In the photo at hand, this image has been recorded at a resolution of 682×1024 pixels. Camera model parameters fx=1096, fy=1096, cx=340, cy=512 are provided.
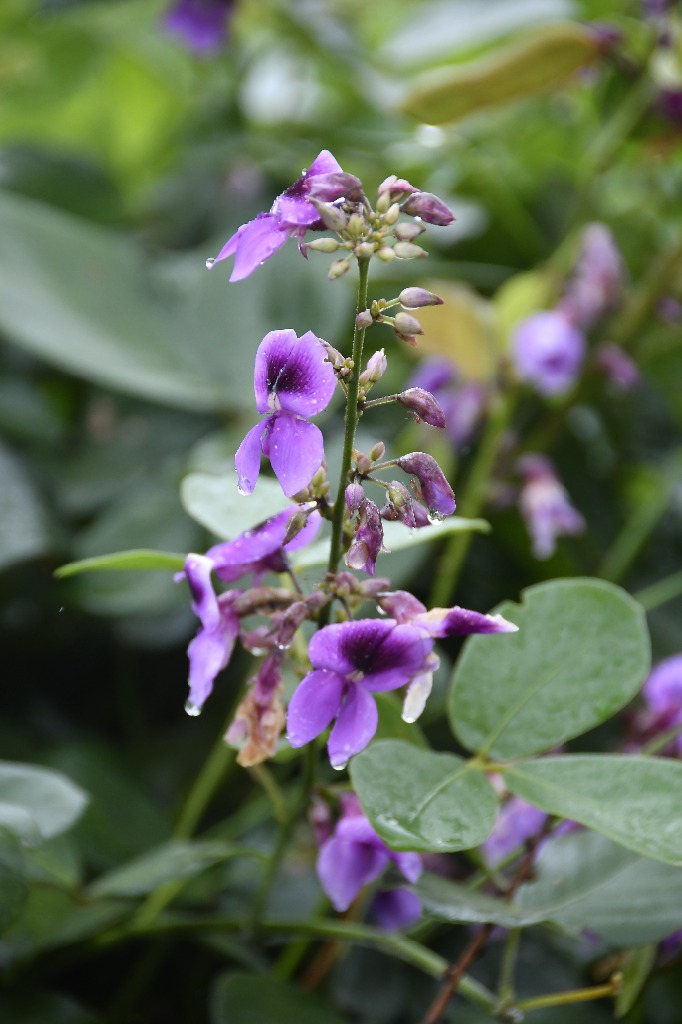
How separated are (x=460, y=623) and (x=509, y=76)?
2.23ft

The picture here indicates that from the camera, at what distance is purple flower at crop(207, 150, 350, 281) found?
0.42 metres

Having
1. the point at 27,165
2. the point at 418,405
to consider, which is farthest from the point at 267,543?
the point at 27,165

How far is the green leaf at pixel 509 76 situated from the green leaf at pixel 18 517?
1.51 feet

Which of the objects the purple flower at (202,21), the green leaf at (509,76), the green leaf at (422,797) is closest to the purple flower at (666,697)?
the green leaf at (422,797)

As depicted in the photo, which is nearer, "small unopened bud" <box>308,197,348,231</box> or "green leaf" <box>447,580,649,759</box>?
"small unopened bud" <box>308,197,348,231</box>

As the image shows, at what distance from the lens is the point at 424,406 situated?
1.44ft

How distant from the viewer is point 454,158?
1.26 meters

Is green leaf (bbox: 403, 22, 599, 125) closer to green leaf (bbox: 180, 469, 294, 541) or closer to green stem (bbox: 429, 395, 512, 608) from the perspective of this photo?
green stem (bbox: 429, 395, 512, 608)

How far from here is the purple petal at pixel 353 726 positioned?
43cm

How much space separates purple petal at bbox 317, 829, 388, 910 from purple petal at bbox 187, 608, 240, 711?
0.36 ft

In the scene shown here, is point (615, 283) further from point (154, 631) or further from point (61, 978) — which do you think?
point (61, 978)

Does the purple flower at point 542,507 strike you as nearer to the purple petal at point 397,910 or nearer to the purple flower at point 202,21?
the purple petal at point 397,910

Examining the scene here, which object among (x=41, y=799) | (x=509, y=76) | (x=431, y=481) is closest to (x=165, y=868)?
(x=41, y=799)

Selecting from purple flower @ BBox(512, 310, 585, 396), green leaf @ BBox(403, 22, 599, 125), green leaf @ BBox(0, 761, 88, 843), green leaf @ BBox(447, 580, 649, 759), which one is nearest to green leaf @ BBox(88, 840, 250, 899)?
green leaf @ BBox(0, 761, 88, 843)
